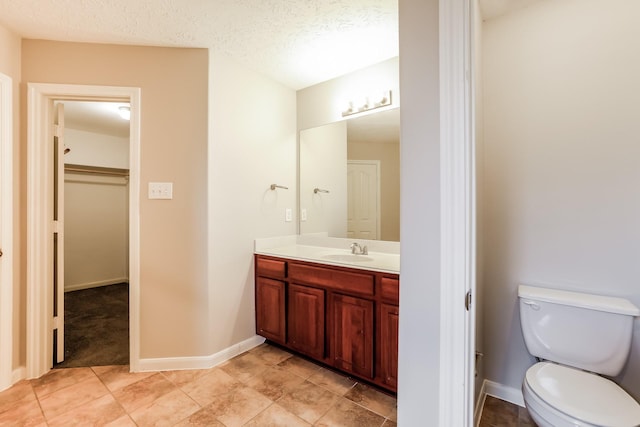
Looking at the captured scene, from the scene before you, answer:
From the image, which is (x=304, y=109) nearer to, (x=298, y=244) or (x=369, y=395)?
(x=298, y=244)

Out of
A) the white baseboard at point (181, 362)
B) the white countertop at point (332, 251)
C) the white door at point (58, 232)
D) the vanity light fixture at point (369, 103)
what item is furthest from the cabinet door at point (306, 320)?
the white door at point (58, 232)

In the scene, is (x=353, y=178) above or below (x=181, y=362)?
above

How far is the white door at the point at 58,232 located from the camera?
207 cm

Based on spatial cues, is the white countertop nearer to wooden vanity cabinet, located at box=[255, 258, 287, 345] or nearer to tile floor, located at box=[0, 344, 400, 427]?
wooden vanity cabinet, located at box=[255, 258, 287, 345]

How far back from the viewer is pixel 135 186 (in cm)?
199

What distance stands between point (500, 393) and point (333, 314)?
3.66 ft

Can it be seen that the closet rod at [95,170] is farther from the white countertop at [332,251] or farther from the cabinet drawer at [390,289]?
the cabinet drawer at [390,289]

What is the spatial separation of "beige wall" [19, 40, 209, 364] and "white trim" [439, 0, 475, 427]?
5.63 feet

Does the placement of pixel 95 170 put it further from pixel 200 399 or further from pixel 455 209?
pixel 455 209

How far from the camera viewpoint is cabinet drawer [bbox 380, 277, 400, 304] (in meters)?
1.64

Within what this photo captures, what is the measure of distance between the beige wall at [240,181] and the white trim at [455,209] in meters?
1.70

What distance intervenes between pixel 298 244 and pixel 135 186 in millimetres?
1434

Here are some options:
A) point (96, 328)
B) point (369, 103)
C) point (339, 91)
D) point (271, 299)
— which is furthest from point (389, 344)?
point (96, 328)

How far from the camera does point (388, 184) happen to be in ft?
7.43
